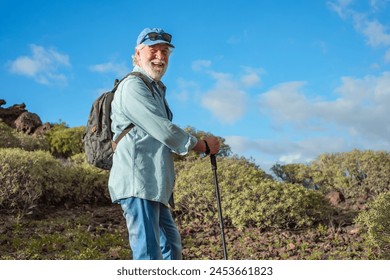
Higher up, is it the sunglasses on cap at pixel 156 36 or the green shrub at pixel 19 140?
the green shrub at pixel 19 140

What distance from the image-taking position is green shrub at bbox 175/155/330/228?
30.4 ft

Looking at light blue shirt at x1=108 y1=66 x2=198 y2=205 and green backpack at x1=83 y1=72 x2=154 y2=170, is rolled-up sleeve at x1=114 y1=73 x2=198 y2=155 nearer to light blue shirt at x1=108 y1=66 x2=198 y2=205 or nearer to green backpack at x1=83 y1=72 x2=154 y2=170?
light blue shirt at x1=108 y1=66 x2=198 y2=205

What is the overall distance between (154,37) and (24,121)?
56.0 ft

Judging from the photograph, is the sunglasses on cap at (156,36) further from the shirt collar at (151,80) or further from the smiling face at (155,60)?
the shirt collar at (151,80)

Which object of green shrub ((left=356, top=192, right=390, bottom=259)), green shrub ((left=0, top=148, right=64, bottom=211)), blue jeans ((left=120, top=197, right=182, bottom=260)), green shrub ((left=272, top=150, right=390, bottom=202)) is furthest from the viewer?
green shrub ((left=272, top=150, right=390, bottom=202))

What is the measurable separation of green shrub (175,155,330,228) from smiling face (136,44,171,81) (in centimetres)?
509

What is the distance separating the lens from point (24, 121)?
67.3 ft

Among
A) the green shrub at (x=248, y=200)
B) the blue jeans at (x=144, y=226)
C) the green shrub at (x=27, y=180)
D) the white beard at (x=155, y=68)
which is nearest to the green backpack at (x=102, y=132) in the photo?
the white beard at (x=155, y=68)

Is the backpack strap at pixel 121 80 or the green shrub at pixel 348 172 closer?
the backpack strap at pixel 121 80

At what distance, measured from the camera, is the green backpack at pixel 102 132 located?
177 inches

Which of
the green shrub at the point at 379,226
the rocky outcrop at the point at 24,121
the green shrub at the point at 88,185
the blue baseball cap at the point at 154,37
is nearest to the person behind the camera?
the blue baseball cap at the point at 154,37

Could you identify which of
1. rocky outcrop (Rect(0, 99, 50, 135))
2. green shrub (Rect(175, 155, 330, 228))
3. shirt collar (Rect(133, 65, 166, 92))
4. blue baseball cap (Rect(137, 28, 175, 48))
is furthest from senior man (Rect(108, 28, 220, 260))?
rocky outcrop (Rect(0, 99, 50, 135))

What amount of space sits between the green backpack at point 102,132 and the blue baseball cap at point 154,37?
279mm
